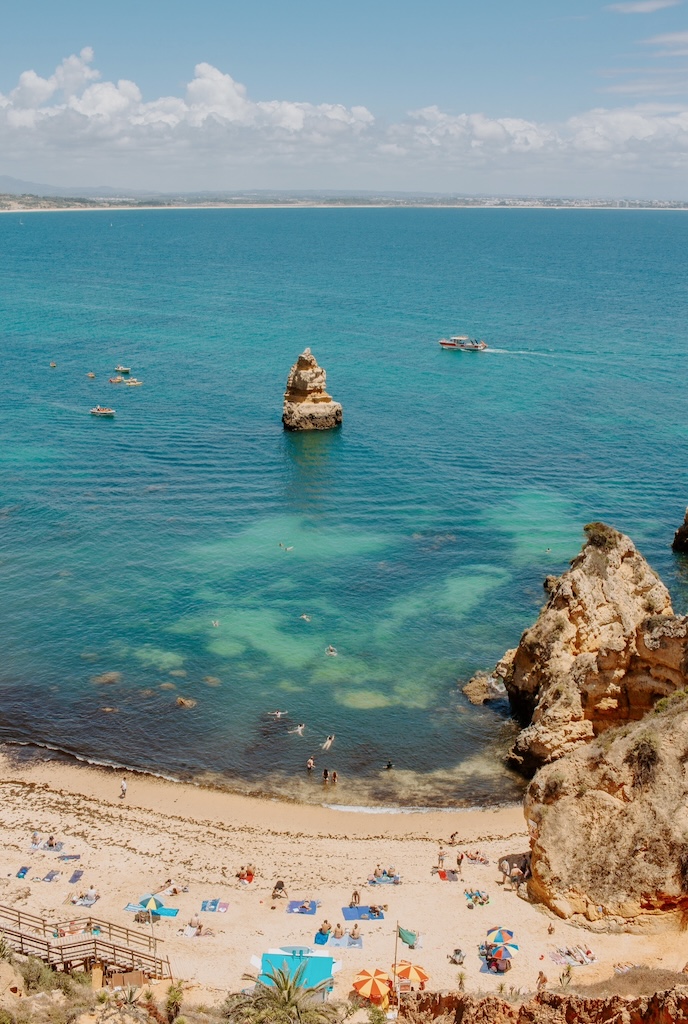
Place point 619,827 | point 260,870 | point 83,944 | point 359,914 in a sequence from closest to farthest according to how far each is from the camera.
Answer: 1. point 83,944
2. point 619,827
3. point 359,914
4. point 260,870

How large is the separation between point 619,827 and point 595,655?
43.6ft

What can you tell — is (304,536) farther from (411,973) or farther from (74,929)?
(411,973)

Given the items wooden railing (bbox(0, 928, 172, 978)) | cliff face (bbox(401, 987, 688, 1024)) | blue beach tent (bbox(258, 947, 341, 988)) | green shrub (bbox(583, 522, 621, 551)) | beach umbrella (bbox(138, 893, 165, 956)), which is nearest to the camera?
cliff face (bbox(401, 987, 688, 1024))

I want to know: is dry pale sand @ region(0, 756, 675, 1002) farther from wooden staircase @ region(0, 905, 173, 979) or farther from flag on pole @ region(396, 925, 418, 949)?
wooden staircase @ region(0, 905, 173, 979)

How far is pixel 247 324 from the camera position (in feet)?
510

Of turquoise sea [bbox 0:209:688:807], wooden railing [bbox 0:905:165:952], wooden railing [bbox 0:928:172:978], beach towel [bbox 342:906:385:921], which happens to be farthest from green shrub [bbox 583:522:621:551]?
wooden railing [bbox 0:928:172:978]

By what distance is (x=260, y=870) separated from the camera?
39.6 m

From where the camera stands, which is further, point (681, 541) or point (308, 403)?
point (308, 403)

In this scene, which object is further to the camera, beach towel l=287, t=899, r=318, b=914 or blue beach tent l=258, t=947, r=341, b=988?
beach towel l=287, t=899, r=318, b=914

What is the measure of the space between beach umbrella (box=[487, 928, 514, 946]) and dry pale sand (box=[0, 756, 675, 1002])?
410 mm

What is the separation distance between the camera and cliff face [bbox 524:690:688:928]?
32.0 meters

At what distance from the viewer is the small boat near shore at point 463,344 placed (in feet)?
453

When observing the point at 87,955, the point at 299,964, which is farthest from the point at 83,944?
the point at 299,964

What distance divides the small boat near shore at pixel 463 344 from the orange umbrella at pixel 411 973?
115 metres
